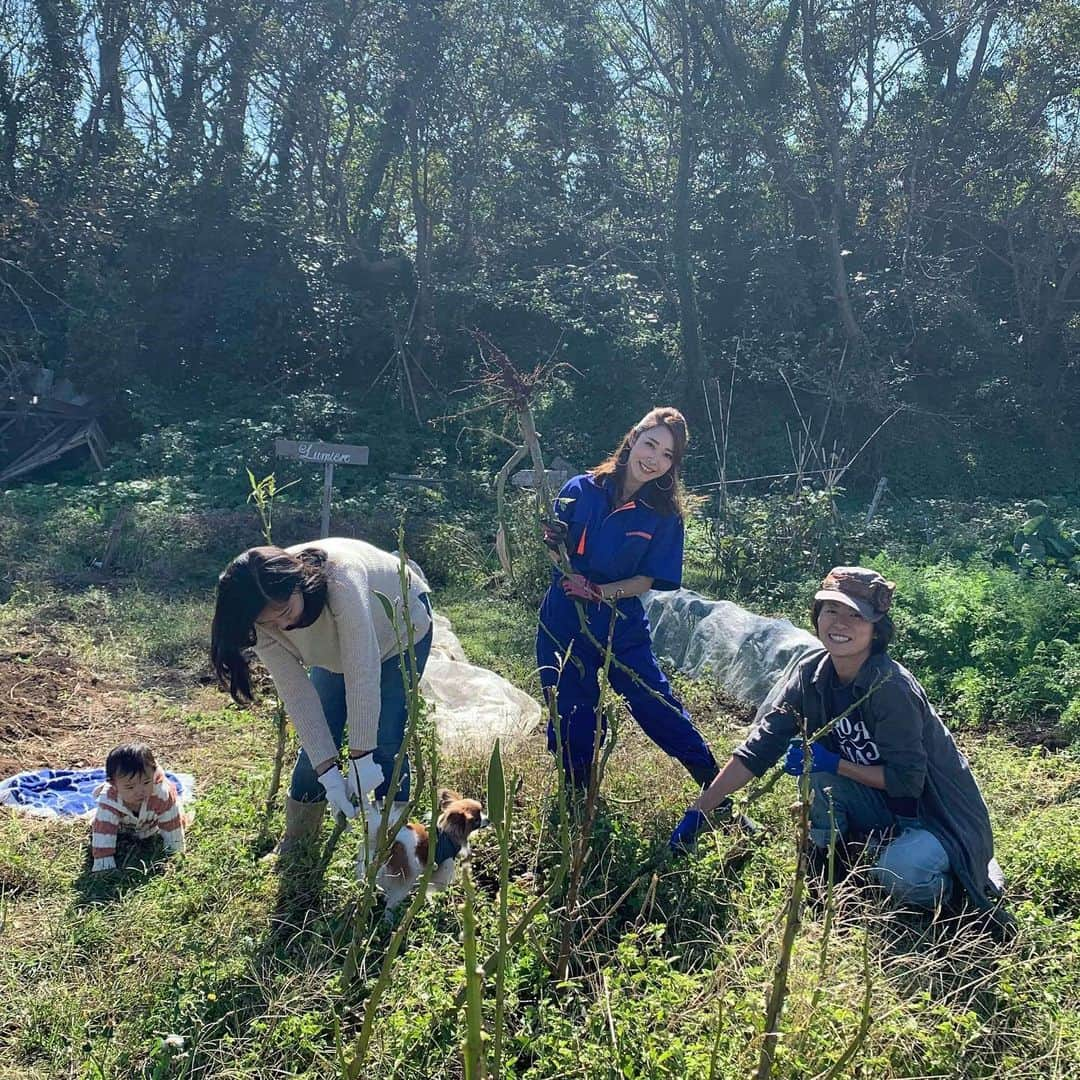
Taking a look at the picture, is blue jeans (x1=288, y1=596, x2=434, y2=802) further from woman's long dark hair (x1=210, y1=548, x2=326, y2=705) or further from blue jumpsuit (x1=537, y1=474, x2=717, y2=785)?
blue jumpsuit (x1=537, y1=474, x2=717, y2=785)

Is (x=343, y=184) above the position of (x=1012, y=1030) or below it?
above

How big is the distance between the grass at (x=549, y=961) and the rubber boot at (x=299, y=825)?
0.37 feet

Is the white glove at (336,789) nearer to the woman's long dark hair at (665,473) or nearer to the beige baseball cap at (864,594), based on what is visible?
the woman's long dark hair at (665,473)

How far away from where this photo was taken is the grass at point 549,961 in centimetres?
190

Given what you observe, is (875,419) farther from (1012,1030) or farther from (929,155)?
(1012,1030)

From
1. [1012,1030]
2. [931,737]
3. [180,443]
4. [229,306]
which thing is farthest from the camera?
[229,306]

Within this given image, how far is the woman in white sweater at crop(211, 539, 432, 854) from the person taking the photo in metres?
2.37

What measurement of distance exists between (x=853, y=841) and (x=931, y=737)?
1.32 ft

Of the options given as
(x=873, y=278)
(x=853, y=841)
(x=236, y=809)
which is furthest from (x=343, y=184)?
(x=853, y=841)

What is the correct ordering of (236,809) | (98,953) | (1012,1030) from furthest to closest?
(236,809) < (98,953) < (1012,1030)

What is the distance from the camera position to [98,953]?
95.1 inches

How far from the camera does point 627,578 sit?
317cm

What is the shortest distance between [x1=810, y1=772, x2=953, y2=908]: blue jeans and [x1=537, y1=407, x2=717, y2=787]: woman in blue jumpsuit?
47 cm

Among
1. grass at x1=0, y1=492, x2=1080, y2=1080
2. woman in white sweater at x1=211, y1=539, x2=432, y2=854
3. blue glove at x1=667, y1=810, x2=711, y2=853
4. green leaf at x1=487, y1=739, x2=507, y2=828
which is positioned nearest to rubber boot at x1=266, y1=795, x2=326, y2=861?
woman in white sweater at x1=211, y1=539, x2=432, y2=854
